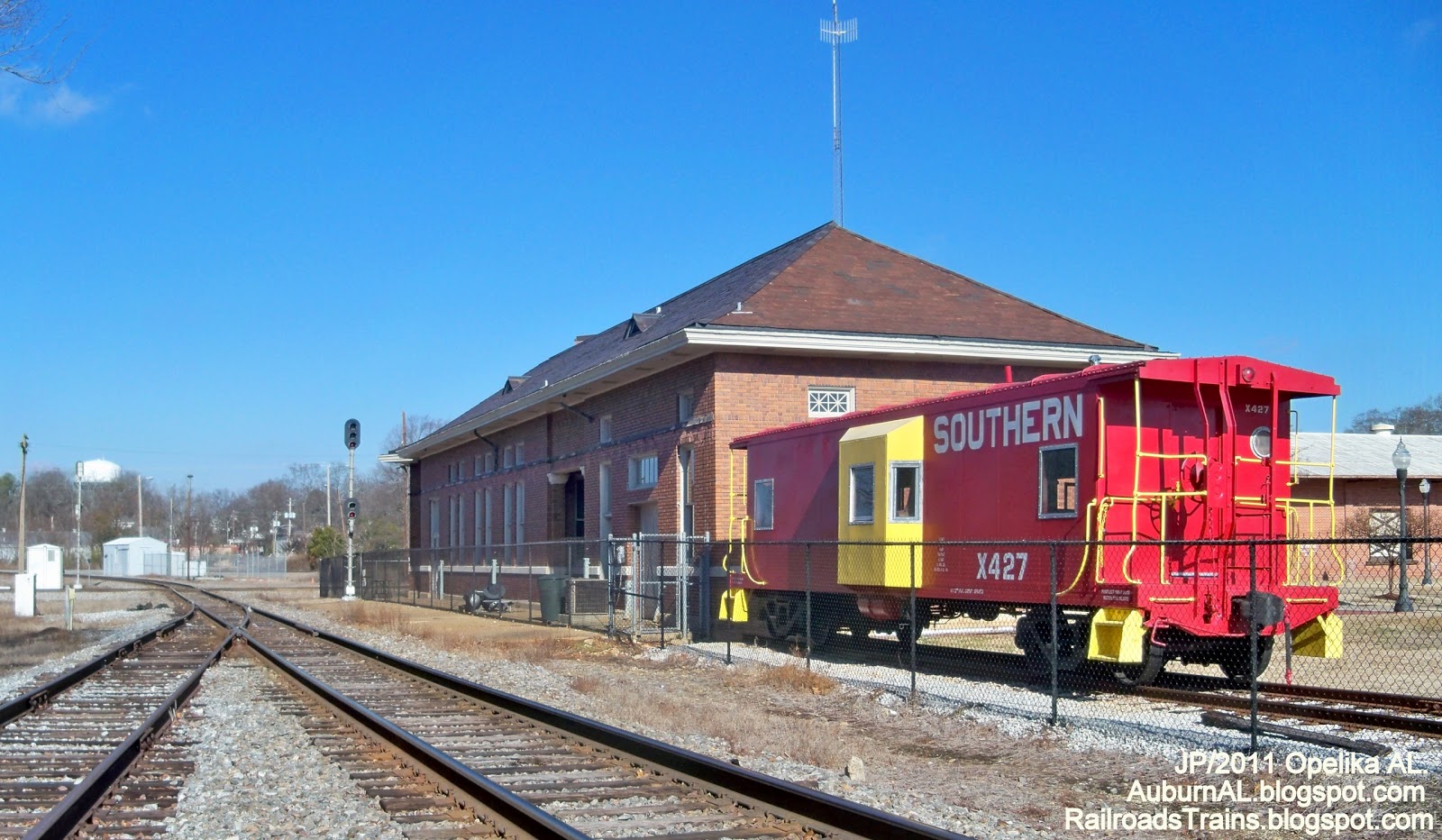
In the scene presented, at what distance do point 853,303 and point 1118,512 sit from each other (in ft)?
42.8

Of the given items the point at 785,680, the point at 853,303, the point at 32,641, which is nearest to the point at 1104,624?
the point at 785,680

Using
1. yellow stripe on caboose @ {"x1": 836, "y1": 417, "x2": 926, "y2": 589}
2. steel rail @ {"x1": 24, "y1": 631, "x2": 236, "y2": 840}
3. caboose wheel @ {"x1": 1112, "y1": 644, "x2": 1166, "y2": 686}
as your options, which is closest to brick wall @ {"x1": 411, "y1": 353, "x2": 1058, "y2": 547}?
yellow stripe on caboose @ {"x1": 836, "y1": 417, "x2": 926, "y2": 589}

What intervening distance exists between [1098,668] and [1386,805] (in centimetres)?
622

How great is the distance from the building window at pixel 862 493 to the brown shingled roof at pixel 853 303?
6.61 m

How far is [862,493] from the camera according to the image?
57.3ft

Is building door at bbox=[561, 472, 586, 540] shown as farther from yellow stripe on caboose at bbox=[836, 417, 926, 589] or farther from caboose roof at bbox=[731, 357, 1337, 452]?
caboose roof at bbox=[731, 357, 1337, 452]

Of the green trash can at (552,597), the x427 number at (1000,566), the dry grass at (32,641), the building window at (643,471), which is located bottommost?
the dry grass at (32,641)

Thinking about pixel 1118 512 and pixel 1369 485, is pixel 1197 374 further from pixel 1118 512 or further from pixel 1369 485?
pixel 1369 485

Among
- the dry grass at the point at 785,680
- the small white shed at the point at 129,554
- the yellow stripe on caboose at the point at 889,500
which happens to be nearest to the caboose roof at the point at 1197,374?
the yellow stripe on caboose at the point at 889,500

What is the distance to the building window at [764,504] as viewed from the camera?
2073cm

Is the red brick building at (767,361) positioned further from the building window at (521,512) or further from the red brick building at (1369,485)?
the red brick building at (1369,485)

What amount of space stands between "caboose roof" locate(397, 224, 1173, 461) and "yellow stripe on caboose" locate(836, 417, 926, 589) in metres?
6.71

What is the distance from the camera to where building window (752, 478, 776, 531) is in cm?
2073

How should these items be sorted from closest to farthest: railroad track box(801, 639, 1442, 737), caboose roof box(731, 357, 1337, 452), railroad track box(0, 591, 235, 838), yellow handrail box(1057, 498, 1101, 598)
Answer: railroad track box(0, 591, 235, 838)
railroad track box(801, 639, 1442, 737)
yellow handrail box(1057, 498, 1101, 598)
caboose roof box(731, 357, 1337, 452)
